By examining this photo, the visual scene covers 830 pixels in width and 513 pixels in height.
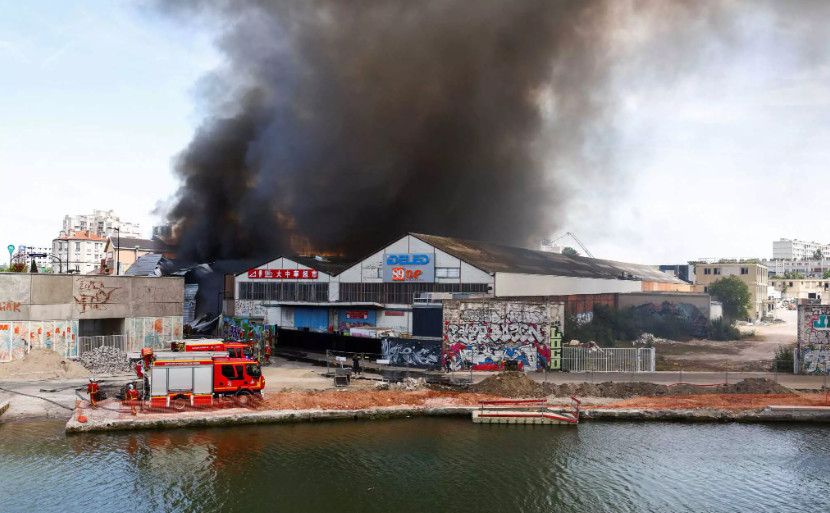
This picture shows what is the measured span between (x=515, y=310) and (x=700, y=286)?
75089mm

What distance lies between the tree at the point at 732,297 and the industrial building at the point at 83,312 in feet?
255

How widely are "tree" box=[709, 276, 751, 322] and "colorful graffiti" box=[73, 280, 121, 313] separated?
82328mm

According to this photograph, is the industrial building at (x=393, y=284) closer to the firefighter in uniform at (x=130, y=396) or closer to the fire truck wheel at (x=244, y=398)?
the fire truck wheel at (x=244, y=398)

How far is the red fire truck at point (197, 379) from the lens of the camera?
29172mm

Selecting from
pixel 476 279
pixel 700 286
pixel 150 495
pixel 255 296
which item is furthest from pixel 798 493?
pixel 700 286

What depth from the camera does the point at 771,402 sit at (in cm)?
3234

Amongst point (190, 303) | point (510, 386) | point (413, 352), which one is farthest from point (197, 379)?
point (190, 303)

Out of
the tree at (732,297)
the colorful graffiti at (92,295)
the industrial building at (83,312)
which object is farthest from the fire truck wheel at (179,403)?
the tree at (732,297)

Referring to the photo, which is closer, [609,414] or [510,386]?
[609,414]

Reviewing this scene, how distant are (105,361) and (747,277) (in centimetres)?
9814

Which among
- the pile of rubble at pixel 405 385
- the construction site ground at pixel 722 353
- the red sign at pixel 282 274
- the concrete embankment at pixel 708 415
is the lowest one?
the concrete embankment at pixel 708 415

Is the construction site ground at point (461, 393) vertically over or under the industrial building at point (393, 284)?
under

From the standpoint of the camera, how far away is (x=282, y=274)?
58750mm

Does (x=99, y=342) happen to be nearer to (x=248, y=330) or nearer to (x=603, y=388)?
(x=248, y=330)
